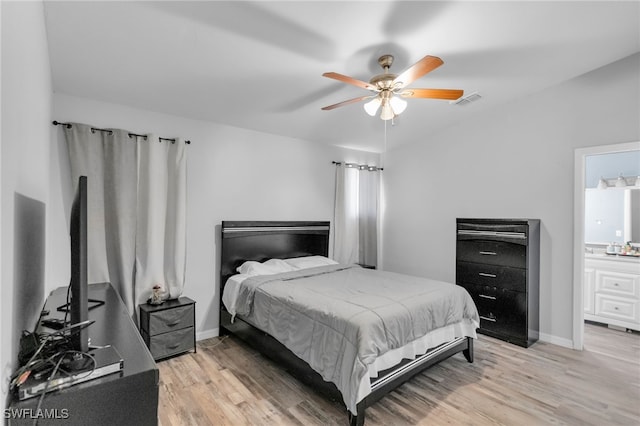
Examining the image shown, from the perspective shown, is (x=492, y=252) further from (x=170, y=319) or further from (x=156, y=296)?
(x=156, y=296)

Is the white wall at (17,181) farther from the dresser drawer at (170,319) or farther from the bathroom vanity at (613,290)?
the bathroom vanity at (613,290)

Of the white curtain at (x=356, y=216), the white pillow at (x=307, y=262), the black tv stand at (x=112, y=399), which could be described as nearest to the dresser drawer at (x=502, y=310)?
the white curtain at (x=356, y=216)

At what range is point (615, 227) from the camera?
172 inches

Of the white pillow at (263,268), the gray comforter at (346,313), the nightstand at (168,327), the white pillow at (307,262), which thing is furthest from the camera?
the white pillow at (307,262)

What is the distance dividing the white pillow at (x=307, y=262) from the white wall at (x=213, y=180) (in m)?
0.60

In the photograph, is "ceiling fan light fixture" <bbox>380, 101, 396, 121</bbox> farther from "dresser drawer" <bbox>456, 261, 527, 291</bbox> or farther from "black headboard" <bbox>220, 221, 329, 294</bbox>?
"dresser drawer" <bbox>456, 261, 527, 291</bbox>

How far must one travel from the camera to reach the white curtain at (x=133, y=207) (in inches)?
112

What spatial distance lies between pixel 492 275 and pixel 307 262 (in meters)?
2.24

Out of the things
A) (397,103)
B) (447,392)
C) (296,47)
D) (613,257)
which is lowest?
(447,392)

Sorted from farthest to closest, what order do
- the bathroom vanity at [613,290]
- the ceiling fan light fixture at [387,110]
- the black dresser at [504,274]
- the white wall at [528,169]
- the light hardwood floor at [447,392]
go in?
the bathroom vanity at [613,290], the black dresser at [504,274], the white wall at [528,169], the ceiling fan light fixture at [387,110], the light hardwood floor at [447,392]

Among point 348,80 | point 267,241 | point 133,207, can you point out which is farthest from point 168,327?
point 348,80

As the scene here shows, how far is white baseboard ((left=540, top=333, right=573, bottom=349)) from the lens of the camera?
3502 millimetres

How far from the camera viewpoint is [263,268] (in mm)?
3664

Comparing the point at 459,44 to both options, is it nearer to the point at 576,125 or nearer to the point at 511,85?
the point at 511,85
